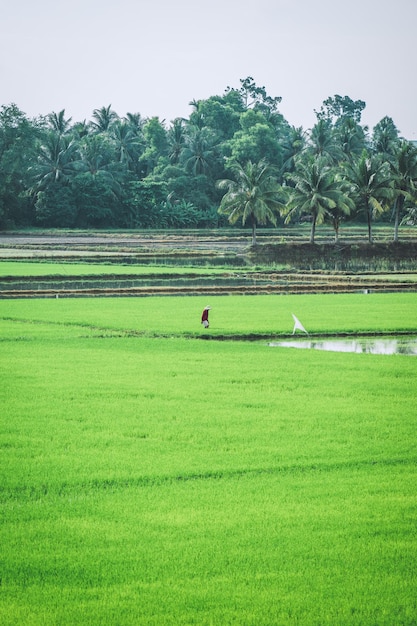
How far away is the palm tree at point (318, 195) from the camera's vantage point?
140 ft

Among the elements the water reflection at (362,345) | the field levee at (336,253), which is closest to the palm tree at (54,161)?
the field levee at (336,253)

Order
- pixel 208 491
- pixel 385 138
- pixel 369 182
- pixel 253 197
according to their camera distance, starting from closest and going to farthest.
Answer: pixel 208 491 < pixel 369 182 < pixel 253 197 < pixel 385 138

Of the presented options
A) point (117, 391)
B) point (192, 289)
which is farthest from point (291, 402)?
point (192, 289)

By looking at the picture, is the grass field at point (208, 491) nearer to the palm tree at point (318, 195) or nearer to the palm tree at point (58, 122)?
the palm tree at point (318, 195)

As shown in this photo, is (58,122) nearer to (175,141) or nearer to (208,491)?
(175,141)

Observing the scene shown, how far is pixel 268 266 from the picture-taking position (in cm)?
3803

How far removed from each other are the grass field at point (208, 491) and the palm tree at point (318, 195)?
96.7 feet

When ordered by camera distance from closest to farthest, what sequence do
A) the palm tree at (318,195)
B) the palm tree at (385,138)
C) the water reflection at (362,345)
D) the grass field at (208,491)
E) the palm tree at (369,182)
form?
1. the grass field at (208,491)
2. the water reflection at (362,345)
3. the palm tree at (318,195)
4. the palm tree at (369,182)
5. the palm tree at (385,138)

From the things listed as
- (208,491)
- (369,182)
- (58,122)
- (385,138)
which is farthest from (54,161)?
(208,491)

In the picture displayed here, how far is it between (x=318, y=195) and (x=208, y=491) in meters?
36.7

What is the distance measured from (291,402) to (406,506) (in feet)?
12.9

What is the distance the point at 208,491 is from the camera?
704 centimetres

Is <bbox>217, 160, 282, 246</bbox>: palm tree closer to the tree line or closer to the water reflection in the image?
the tree line

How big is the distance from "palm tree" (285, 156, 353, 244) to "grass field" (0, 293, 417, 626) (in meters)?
29.5
